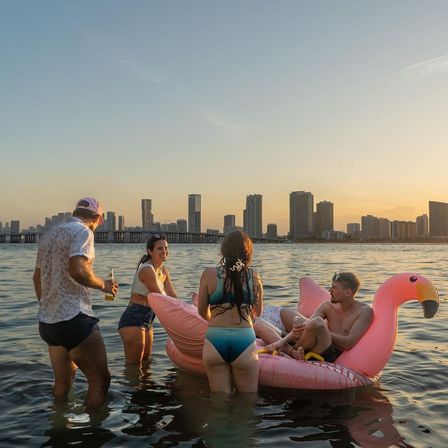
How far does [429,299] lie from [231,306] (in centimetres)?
274

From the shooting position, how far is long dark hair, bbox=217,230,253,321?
4.96m

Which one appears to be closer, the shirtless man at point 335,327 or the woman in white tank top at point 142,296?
the shirtless man at point 335,327

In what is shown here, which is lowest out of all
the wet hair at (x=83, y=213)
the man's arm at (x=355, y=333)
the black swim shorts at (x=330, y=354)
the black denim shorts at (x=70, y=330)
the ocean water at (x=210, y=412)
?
the ocean water at (x=210, y=412)

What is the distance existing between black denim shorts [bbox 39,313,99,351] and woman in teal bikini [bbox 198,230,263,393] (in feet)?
3.38

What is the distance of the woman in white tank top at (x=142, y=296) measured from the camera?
6.73m

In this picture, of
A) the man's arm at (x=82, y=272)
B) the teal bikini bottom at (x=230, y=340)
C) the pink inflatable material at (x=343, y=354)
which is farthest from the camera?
the pink inflatable material at (x=343, y=354)

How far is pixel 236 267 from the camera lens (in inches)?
194

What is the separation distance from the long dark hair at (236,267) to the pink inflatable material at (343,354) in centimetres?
154

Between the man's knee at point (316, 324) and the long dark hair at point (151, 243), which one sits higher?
the long dark hair at point (151, 243)

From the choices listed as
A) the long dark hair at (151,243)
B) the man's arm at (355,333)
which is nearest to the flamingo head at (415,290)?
the man's arm at (355,333)

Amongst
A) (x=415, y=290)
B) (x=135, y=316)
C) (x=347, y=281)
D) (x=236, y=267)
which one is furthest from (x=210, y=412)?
(x=415, y=290)

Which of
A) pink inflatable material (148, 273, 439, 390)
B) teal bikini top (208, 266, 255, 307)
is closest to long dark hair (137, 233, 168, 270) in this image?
pink inflatable material (148, 273, 439, 390)

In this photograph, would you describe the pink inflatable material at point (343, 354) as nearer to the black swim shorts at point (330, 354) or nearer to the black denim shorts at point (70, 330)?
the black swim shorts at point (330, 354)

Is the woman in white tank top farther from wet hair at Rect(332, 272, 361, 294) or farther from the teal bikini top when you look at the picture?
wet hair at Rect(332, 272, 361, 294)
